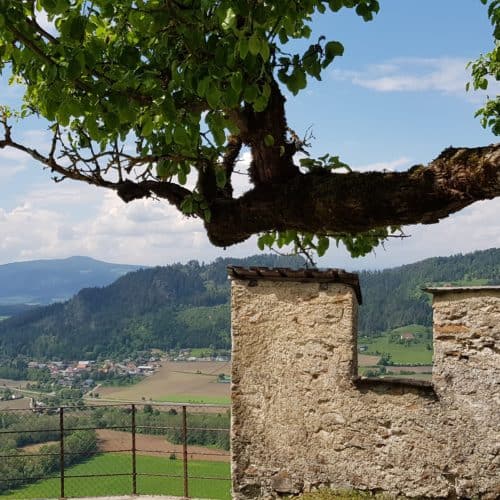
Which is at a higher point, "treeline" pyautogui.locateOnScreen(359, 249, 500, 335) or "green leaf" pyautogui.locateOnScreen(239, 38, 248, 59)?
"green leaf" pyautogui.locateOnScreen(239, 38, 248, 59)

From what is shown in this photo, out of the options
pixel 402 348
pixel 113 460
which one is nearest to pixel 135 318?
pixel 402 348

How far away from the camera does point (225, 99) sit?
307cm

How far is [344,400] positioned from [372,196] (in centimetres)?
403

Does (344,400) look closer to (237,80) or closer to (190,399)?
(237,80)

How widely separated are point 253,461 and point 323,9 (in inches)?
202

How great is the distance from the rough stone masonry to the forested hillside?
59.9 metres

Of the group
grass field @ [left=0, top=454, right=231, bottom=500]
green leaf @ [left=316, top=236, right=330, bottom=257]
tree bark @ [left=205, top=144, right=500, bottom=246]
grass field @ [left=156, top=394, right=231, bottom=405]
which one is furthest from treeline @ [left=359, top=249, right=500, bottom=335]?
tree bark @ [left=205, top=144, right=500, bottom=246]

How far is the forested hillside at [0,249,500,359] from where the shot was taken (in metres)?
67.9

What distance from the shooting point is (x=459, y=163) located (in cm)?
310

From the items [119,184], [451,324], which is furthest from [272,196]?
[451,324]

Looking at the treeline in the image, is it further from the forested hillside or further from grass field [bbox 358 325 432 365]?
grass field [bbox 358 325 432 365]

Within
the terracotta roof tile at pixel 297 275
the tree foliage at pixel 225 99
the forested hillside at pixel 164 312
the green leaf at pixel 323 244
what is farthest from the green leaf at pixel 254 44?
the forested hillside at pixel 164 312

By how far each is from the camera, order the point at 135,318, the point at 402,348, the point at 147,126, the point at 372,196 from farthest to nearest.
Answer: the point at 135,318 < the point at 402,348 < the point at 372,196 < the point at 147,126

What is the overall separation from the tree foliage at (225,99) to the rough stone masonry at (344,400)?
9.50ft
